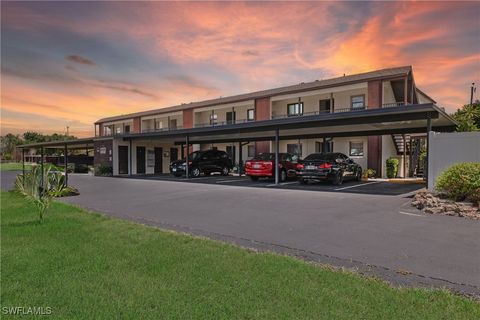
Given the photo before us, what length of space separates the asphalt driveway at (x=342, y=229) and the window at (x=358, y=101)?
13.4 m

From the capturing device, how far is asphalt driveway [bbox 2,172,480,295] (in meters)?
4.38

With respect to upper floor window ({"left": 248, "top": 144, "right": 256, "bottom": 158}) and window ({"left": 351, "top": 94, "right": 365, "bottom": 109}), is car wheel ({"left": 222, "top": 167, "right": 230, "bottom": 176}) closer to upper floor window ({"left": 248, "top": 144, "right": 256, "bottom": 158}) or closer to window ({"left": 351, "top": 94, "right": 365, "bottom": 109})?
upper floor window ({"left": 248, "top": 144, "right": 256, "bottom": 158})

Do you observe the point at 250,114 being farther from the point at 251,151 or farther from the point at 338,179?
the point at 338,179

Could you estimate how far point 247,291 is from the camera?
3.53 meters

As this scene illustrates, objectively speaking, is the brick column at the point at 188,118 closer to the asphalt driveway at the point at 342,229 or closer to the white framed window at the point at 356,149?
the white framed window at the point at 356,149

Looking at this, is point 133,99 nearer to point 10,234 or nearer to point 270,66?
point 270,66

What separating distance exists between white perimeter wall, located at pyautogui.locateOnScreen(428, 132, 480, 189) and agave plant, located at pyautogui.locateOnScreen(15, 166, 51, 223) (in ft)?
38.4

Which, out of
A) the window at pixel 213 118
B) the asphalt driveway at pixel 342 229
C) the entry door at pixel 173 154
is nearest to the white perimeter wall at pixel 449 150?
the asphalt driveway at pixel 342 229

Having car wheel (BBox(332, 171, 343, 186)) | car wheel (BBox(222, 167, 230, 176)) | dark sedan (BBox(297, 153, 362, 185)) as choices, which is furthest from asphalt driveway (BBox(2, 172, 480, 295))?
car wheel (BBox(222, 167, 230, 176))

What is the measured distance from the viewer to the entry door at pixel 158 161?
94.7ft

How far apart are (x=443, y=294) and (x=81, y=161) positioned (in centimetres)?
4098

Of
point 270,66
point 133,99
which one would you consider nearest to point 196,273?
point 270,66

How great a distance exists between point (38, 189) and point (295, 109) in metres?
22.1

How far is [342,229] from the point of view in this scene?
6590 millimetres
